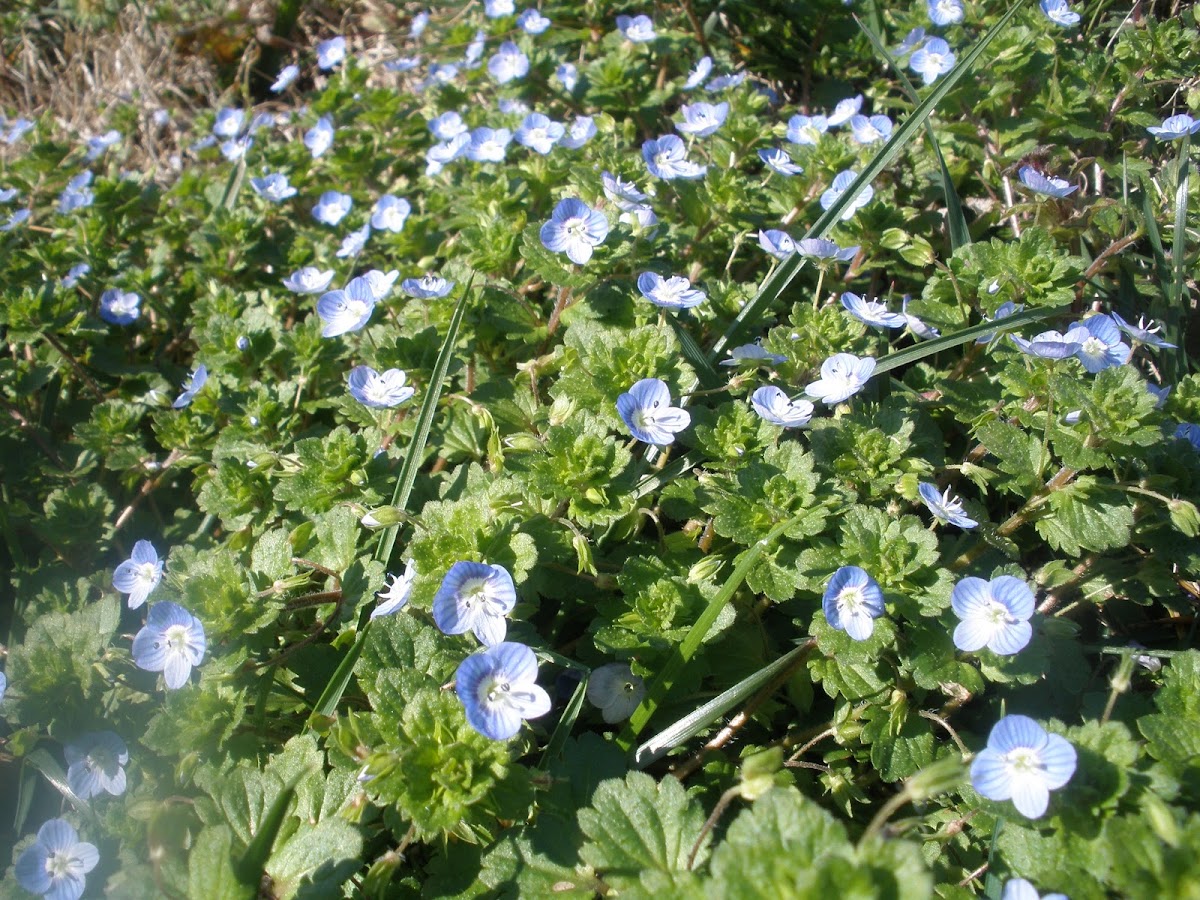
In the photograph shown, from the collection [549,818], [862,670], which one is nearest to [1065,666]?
[862,670]

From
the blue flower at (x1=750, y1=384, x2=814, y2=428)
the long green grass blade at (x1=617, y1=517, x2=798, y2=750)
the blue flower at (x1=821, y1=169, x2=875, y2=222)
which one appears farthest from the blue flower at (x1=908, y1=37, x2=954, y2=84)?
the long green grass blade at (x1=617, y1=517, x2=798, y2=750)

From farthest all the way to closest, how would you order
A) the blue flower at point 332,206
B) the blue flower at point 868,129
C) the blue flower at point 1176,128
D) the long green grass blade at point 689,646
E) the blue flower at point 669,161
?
the blue flower at point 332,206
the blue flower at point 868,129
the blue flower at point 669,161
the blue flower at point 1176,128
the long green grass blade at point 689,646

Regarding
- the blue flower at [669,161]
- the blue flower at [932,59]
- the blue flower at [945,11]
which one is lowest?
the blue flower at [669,161]

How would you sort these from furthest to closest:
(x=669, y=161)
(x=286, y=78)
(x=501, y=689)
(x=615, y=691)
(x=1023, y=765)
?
(x=286, y=78) → (x=669, y=161) → (x=615, y=691) → (x=501, y=689) → (x=1023, y=765)

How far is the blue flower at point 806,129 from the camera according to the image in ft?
9.07

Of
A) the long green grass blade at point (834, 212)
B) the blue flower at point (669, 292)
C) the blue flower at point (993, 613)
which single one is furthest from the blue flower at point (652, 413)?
the blue flower at point (993, 613)

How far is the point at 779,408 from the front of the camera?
199 cm

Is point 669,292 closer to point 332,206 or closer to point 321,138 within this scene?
point 332,206

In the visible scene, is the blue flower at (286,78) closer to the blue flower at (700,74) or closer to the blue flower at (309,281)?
the blue flower at (309,281)

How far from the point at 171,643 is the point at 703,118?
2.39m

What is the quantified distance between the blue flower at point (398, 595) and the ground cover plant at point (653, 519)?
2 centimetres

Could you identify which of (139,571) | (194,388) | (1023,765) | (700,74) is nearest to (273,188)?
(194,388)

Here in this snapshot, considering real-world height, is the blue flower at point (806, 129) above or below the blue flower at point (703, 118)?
above

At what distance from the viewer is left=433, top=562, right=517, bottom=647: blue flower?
1620 millimetres
